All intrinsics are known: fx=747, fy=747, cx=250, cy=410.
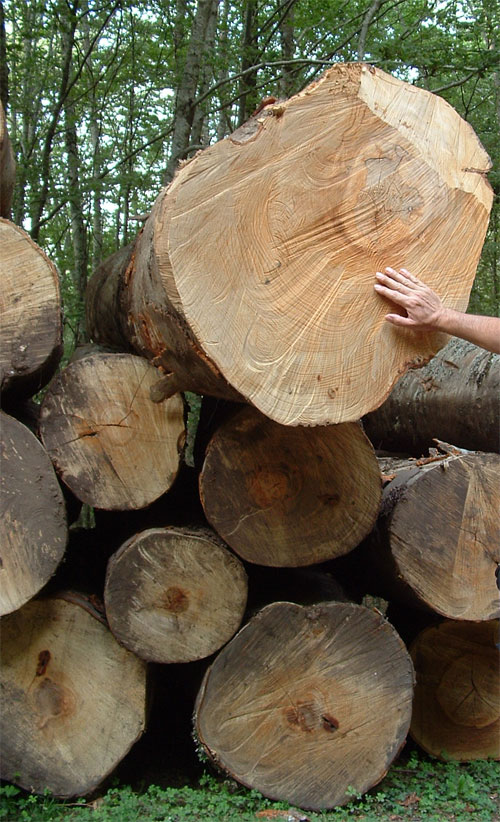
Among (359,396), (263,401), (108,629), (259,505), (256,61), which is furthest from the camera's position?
(256,61)

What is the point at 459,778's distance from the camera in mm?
3514

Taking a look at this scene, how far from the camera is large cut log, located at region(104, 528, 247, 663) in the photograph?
3.16 meters

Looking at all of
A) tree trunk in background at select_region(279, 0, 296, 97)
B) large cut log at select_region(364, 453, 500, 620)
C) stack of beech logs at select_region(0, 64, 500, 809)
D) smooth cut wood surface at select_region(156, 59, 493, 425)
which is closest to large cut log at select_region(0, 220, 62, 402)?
stack of beech logs at select_region(0, 64, 500, 809)

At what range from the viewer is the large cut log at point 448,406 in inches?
164

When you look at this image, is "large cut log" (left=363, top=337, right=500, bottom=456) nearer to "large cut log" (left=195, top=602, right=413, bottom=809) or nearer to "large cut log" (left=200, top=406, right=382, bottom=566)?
"large cut log" (left=200, top=406, right=382, bottom=566)

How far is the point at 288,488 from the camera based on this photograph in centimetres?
319

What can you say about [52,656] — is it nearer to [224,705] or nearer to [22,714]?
[22,714]

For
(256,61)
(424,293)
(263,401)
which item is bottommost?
(263,401)

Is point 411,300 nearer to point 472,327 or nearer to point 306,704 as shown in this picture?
point 472,327

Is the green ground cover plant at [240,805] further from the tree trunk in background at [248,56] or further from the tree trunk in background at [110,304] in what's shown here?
the tree trunk in background at [248,56]

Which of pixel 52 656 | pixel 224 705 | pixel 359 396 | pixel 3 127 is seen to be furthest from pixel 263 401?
pixel 3 127

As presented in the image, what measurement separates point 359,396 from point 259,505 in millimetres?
753

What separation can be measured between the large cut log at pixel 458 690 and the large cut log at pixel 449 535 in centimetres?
49

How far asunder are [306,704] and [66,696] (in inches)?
42.7
